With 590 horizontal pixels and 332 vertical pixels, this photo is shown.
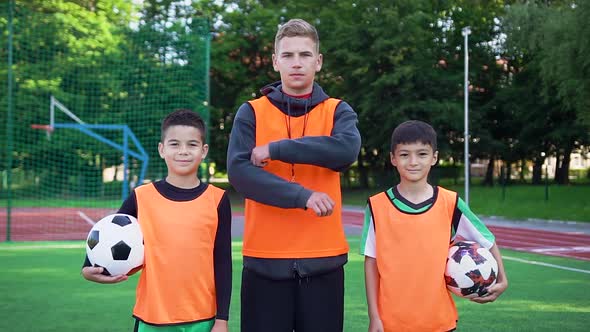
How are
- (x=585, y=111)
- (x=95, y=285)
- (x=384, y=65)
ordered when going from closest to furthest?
(x=95, y=285) → (x=585, y=111) → (x=384, y=65)

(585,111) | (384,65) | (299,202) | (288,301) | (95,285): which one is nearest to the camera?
(299,202)

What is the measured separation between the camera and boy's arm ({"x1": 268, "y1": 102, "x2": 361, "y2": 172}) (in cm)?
252

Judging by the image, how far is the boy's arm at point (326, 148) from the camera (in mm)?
2521

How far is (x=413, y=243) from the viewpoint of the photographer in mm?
2793

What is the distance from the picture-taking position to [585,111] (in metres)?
19.2

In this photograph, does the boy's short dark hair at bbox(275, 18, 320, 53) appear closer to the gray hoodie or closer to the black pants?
the gray hoodie

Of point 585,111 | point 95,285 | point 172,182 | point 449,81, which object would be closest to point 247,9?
point 449,81

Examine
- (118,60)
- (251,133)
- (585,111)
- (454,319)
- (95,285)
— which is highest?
(118,60)

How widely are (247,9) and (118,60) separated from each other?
1069 centimetres

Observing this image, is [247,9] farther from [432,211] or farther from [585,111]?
[432,211]

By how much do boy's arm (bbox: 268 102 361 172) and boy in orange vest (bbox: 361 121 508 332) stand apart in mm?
310

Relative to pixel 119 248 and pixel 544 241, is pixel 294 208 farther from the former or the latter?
pixel 544 241

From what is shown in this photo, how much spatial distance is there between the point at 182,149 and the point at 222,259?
0.48m

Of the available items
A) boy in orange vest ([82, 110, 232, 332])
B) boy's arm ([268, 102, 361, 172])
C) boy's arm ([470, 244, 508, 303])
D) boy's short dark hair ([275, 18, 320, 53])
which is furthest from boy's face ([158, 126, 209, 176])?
boy's arm ([470, 244, 508, 303])
